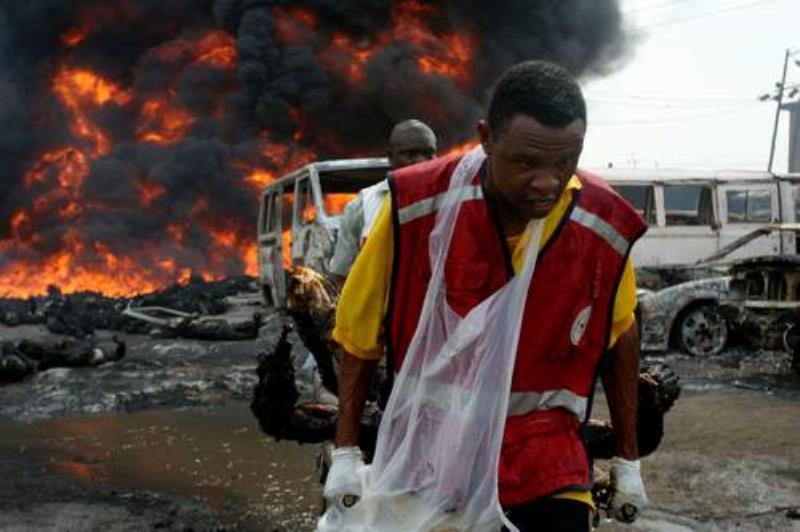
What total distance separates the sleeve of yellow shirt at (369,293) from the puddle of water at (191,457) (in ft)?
8.49

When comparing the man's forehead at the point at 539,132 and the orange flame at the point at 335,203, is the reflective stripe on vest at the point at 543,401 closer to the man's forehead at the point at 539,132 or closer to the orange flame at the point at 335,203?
the man's forehead at the point at 539,132

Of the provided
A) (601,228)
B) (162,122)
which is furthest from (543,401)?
(162,122)

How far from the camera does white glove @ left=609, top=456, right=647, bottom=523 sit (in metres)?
2.11

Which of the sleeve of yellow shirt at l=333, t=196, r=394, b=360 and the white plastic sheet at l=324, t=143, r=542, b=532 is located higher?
the sleeve of yellow shirt at l=333, t=196, r=394, b=360

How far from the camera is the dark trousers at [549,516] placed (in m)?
1.85

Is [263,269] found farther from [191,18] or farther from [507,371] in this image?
[191,18]

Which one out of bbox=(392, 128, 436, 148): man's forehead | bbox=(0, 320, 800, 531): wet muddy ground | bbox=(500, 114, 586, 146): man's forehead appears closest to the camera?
bbox=(500, 114, 586, 146): man's forehead

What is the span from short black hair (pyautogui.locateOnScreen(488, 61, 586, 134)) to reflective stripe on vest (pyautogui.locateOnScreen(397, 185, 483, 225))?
0.51ft

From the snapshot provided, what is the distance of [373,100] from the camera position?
2358 cm

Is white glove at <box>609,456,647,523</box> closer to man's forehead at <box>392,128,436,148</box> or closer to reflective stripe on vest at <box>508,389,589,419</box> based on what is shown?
reflective stripe on vest at <box>508,389,589,419</box>

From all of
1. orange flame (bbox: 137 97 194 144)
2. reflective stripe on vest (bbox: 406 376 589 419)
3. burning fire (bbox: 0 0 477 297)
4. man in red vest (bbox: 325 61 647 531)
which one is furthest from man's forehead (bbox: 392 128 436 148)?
orange flame (bbox: 137 97 194 144)

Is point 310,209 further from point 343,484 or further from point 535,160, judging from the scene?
point 535,160

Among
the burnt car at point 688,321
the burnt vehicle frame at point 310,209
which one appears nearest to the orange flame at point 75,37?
the burnt vehicle frame at point 310,209

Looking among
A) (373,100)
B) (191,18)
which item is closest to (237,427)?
(373,100)
